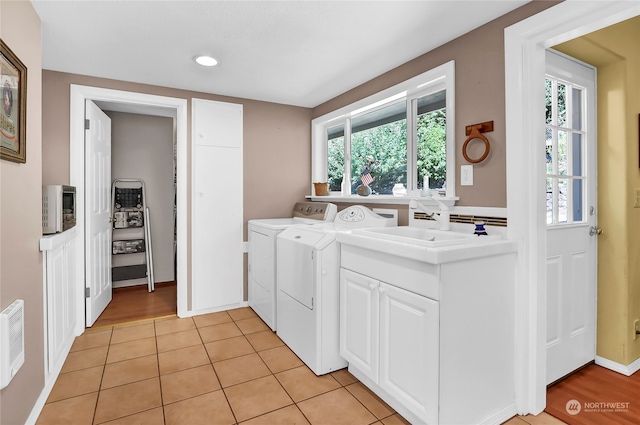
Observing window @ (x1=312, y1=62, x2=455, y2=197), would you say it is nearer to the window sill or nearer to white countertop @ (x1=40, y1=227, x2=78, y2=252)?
the window sill

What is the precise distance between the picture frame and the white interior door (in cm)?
142

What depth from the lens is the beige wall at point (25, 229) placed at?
1.49m

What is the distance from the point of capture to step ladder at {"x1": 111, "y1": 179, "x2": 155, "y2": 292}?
418cm

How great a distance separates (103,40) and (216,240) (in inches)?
75.0

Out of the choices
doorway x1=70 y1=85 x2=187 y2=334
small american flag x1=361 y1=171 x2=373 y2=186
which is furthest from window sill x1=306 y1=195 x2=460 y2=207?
doorway x1=70 y1=85 x2=187 y2=334

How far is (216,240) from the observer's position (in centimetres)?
A: 347

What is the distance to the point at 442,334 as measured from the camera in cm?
153

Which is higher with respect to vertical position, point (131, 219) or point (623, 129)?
point (623, 129)

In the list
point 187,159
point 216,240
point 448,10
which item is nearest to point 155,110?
point 187,159

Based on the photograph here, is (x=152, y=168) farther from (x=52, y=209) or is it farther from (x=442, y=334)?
(x=442, y=334)

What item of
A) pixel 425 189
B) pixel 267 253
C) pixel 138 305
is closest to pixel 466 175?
pixel 425 189

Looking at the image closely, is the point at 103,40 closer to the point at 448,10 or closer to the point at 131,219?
the point at 448,10

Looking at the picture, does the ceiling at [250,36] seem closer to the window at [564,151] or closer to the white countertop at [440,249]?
the window at [564,151]

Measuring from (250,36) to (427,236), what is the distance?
1.77 metres
